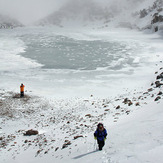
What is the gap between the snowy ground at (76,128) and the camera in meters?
6.73

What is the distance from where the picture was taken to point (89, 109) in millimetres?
15516

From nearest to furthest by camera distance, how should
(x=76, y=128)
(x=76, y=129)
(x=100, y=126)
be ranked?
(x=100, y=126) → (x=76, y=129) → (x=76, y=128)

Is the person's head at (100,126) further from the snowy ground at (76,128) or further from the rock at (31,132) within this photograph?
the rock at (31,132)

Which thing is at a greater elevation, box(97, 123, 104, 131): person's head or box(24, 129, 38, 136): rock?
box(97, 123, 104, 131): person's head

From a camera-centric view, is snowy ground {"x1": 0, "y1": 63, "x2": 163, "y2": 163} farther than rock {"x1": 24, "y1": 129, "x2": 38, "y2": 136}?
No

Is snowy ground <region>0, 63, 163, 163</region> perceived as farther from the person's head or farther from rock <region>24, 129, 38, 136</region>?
the person's head

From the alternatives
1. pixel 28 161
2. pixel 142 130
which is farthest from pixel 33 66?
pixel 142 130

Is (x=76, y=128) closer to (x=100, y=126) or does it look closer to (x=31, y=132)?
(x=31, y=132)

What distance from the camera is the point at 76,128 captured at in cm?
1133

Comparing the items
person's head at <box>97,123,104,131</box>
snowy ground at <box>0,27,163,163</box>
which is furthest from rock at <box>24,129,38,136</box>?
person's head at <box>97,123,104,131</box>

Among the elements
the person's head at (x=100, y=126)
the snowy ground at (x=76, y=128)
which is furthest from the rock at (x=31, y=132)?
the person's head at (x=100, y=126)

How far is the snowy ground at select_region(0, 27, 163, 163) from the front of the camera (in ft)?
22.1

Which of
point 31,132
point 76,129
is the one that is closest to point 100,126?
point 76,129

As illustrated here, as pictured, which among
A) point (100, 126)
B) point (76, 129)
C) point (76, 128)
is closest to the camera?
point (100, 126)
